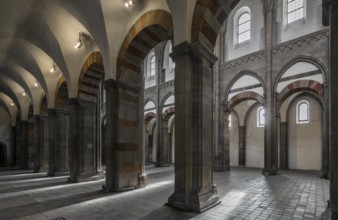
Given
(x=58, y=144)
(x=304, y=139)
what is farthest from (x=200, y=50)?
(x=304, y=139)

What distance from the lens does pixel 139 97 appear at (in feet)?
28.2

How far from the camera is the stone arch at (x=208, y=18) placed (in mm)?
5629

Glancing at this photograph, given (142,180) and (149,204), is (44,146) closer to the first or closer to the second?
(142,180)

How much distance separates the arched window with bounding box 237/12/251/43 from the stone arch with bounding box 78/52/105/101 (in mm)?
9425

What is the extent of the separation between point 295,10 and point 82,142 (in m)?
13.4

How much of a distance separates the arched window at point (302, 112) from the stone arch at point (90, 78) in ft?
44.9

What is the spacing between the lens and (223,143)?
48.1 feet

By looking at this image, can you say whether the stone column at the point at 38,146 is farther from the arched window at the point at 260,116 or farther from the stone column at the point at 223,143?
the arched window at the point at 260,116

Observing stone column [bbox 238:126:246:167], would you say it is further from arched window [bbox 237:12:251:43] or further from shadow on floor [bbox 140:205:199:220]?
shadow on floor [bbox 140:205:199:220]

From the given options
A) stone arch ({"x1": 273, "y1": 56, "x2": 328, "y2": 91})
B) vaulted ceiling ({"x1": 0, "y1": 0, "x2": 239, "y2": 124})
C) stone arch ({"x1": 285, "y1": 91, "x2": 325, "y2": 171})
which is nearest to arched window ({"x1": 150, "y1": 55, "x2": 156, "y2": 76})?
vaulted ceiling ({"x1": 0, "y1": 0, "x2": 239, "y2": 124})

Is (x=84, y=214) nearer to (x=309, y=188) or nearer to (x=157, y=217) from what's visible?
(x=157, y=217)

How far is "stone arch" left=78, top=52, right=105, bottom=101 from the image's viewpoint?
10.2 metres

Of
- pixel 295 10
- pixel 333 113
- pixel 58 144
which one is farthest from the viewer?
pixel 58 144

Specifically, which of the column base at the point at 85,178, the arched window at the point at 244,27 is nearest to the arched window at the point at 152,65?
the arched window at the point at 244,27
